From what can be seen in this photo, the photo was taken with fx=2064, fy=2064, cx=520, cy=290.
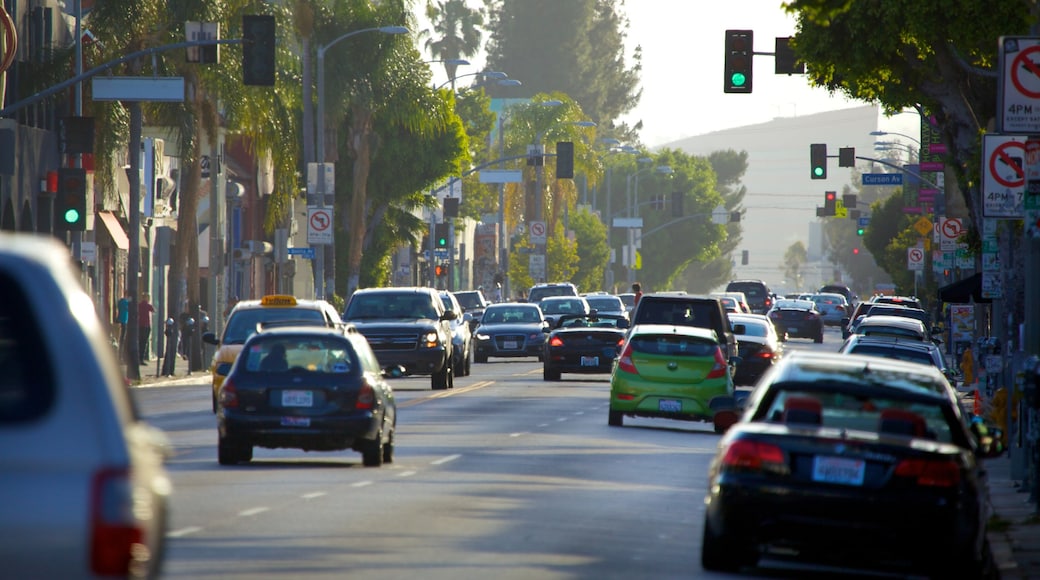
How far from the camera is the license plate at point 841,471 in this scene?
12.3 meters

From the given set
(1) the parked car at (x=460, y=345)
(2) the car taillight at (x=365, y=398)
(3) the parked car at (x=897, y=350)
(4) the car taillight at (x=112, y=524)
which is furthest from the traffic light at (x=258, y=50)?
(4) the car taillight at (x=112, y=524)

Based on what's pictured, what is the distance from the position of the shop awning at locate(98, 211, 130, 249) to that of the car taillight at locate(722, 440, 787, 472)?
47813mm

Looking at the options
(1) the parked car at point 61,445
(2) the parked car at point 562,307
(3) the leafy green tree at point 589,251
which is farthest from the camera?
(3) the leafy green tree at point 589,251

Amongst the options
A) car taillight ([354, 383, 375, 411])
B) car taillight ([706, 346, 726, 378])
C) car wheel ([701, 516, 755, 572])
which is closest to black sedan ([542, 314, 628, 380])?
car taillight ([706, 346, 726, 378])

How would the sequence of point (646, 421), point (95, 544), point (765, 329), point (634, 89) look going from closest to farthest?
point (95, 544)
point (646, 421)
point (765, 329)
point (634, 89)

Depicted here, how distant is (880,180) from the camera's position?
72.0 m

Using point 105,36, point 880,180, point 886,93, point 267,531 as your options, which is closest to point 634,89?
point 880,180

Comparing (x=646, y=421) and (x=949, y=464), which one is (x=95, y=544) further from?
(x=646, y=421)

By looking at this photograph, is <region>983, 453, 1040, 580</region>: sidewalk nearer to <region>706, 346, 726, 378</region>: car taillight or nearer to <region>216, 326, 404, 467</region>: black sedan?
<region>216, 326, 404, 467</region>: black sedan

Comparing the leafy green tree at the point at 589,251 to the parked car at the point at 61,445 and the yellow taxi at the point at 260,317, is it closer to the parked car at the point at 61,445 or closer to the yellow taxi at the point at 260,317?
the yellow taxi at the point at 260,317

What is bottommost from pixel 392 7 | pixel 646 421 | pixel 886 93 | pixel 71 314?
pixel 646 421

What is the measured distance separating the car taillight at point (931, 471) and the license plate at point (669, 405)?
16675 millimetres

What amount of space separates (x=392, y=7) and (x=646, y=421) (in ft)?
117

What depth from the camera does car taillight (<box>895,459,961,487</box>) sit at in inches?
484
